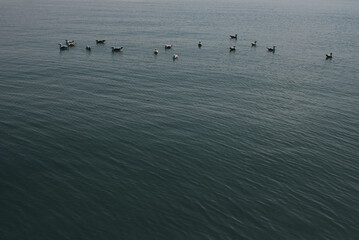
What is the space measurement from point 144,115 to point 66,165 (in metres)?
17.1

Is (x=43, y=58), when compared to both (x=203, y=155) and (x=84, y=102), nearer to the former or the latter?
(x=84, y=102)

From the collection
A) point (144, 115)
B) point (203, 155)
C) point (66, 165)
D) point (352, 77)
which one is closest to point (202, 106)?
point (144, 115)

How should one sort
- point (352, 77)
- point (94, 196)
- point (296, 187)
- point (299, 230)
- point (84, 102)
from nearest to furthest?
point (299, 230), point (94, 196), point (296, 187), point (84, 102), point (352, 77)

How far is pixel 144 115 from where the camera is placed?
49.3 m

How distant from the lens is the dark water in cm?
2792

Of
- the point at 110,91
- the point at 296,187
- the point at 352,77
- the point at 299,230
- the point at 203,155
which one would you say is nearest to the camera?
the point at 299,230

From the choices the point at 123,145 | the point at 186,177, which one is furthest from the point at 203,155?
the point at 123,145

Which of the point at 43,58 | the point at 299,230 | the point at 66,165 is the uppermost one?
the point at 43,58

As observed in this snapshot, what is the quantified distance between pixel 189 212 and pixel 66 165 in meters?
15.1

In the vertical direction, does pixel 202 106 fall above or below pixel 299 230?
above

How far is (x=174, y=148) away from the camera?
40.2 metres

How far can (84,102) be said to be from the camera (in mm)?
52688

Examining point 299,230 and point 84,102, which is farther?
point 84,102

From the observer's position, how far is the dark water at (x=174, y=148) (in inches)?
1099
